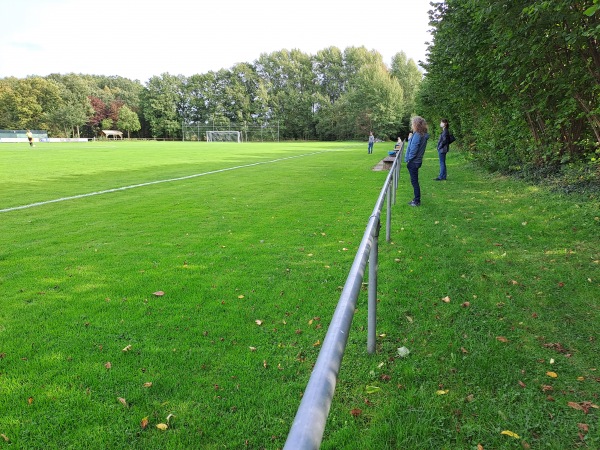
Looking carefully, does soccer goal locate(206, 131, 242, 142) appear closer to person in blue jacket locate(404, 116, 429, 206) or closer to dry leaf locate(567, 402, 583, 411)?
person in blue jacket locate(404, 116, 429, 206)

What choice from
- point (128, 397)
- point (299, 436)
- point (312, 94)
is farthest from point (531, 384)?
point (312, 94)

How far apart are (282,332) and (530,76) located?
332 inches

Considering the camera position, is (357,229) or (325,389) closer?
(325,389)

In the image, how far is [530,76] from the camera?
8633 mm

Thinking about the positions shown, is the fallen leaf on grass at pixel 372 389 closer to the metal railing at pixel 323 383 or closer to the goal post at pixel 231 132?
the metal railing at pixel 323 383

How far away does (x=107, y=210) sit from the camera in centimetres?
850

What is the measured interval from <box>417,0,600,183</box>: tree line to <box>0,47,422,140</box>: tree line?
59450mm

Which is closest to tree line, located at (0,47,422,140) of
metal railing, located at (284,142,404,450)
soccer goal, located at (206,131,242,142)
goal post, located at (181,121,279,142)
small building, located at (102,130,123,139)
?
small building, located at (102,130,123,139)

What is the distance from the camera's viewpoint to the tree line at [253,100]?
74.7 meters

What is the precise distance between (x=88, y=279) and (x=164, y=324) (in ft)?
5.44

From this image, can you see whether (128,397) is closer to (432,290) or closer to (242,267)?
(242,267)

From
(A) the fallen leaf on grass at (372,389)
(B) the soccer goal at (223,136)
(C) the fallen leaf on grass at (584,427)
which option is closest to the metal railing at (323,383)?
(A) the fallen leaf on grass at (372,389)

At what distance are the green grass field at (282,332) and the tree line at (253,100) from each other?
2689 inches

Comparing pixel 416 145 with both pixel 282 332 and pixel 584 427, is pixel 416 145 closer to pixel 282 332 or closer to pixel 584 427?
pixel 282 332
